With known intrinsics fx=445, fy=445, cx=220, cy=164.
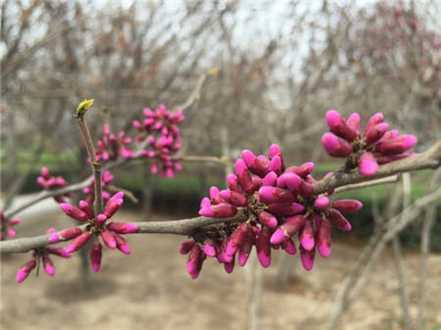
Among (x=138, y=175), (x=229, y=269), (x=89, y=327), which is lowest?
(x=89, y=327)

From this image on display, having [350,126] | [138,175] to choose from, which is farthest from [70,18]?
[138,175]

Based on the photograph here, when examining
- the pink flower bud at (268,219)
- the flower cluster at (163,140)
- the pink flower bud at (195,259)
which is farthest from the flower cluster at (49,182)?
the pink flower bud at (268,219)

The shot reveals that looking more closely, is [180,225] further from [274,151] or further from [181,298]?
[181,298]

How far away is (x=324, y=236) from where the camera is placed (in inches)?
39.0

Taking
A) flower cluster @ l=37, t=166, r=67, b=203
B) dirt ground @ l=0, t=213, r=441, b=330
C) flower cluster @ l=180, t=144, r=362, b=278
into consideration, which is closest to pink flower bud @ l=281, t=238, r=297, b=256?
flower cluster @ l=180, t=144, r=362, b=278

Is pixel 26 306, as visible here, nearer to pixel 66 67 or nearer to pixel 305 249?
pixel 66 67

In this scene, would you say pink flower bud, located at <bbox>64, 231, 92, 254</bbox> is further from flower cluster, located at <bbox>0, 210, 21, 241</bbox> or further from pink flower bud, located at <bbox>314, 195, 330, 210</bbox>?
Answer: flower cluster, located at <bbox>0, 210, 21, 241</bbox>

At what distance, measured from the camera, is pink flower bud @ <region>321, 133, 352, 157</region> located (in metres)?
0.89

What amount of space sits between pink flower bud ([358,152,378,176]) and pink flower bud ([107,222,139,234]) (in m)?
0.57

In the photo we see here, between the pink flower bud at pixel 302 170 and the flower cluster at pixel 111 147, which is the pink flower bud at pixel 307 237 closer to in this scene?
the pink flower bud at pixel 302 170

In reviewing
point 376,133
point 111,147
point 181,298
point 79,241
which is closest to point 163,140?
point 111,147

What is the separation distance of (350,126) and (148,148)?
65.5 inches

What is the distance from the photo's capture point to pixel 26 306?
8.73 metres

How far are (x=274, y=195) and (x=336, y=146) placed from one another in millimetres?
161
